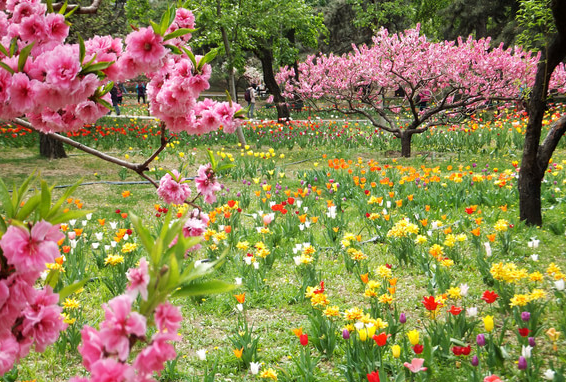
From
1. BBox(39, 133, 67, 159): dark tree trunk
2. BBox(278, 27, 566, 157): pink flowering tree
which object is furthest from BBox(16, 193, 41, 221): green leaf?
BBox(39, 133, 67, 159): dark tree trunk

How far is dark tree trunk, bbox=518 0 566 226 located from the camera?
12.4 feet

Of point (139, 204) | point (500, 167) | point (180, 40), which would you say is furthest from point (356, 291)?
point (500, 167)

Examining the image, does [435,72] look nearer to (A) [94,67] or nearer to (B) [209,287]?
(A) [94,67]

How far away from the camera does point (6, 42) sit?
5.82 ft

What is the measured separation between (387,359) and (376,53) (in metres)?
8.25

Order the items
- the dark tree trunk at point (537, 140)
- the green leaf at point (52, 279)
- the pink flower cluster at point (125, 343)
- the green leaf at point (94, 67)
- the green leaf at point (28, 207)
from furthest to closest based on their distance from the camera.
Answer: the dark tree trunk at point (537, 140)
the green leaf at point (94, 67)
the green leaf at point (52, 279)
the green leaf at point (28, 207)
the pink flower cluster at point (125, 343)

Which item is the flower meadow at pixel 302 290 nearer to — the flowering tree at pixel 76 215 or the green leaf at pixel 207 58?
the flowering tree at pixel 76 215

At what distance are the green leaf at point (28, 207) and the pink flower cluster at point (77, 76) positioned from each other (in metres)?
0.51

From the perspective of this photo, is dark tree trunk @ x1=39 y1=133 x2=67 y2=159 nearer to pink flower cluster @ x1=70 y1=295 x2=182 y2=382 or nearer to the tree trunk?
the tree trunk

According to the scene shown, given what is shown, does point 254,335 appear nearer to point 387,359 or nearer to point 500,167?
point 387,359

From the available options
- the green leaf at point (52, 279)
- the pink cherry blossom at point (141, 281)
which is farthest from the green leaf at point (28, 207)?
the pink cherry blossom at point (141, 281)

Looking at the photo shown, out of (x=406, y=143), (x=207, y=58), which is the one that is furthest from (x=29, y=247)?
(x=406, y=143)

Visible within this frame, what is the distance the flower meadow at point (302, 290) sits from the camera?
876 mm

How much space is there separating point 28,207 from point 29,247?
92 mm
